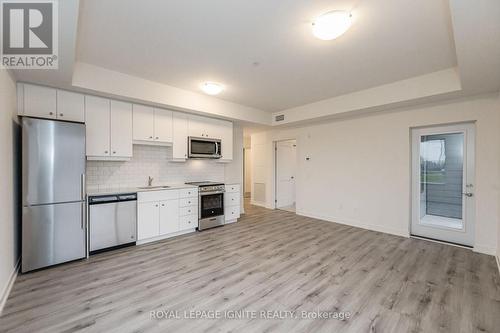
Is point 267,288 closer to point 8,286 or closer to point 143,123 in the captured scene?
point 8,286

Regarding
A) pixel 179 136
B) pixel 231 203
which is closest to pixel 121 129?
pixel 179 136

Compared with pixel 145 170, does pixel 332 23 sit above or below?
above

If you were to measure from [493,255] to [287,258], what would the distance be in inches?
126

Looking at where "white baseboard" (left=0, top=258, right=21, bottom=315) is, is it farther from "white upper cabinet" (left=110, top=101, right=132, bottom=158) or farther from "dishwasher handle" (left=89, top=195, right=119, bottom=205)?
"white upper cabinet" (left=110, top=101, right=132, bottom=158)

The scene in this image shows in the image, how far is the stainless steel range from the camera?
462 cm

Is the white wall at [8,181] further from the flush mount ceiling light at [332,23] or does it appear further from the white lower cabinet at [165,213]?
the flush mount ceiling light at [332,23]

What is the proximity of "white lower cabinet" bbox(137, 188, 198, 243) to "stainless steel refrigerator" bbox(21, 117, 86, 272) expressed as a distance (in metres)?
0.85

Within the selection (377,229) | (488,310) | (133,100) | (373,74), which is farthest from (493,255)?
(133,100)

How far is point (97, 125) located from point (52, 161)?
0.89m

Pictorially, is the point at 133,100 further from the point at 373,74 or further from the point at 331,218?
the point at 331,218

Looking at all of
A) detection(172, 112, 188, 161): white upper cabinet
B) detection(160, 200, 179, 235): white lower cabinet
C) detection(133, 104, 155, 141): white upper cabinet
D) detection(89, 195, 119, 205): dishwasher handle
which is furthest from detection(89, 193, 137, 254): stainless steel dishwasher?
detection(172, 112, 188, 161): white upper cabinet

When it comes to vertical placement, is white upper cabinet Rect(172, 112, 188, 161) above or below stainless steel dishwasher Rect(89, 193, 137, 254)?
above

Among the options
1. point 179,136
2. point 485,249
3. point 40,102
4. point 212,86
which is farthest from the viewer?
point 179,136

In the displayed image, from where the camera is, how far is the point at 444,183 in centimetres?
397
